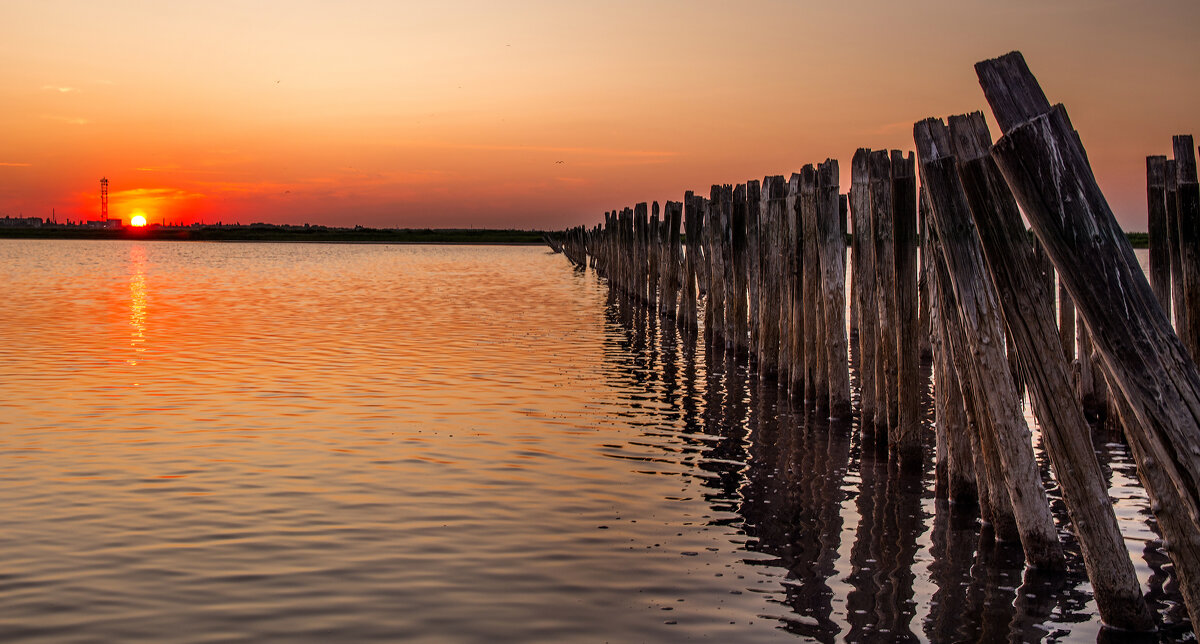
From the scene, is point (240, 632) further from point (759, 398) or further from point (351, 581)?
point (759, 398)

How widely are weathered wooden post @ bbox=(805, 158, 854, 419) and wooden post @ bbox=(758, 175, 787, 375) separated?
51.4 inches

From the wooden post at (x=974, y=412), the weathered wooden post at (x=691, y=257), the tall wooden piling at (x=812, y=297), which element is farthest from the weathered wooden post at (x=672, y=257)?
the wooden post at (x=974, y=412)

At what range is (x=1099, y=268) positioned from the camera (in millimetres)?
3480

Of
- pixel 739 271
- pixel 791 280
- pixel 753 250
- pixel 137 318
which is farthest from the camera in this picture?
pixel 137 318

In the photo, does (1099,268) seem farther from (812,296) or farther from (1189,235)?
(812,296)

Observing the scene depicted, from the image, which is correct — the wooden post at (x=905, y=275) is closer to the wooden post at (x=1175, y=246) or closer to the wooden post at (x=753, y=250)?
the wooden post at (x=1175, y=246)

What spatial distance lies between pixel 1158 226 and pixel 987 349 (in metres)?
3.64

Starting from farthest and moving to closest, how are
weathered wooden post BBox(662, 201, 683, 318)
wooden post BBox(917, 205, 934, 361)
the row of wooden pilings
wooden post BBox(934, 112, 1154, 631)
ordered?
weathered wooden post BBox(662, 201, 683, 318) < wooden post BBox(917, 205, 934, 361) < wooden post BBox(934, 112, 1154, 631) < the row of wooden pilings

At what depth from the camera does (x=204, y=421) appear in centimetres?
952

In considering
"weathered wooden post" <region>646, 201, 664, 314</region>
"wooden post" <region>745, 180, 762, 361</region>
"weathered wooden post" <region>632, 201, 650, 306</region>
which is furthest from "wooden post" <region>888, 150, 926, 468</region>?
"weathered wooden post" <region>632, 201, 650, 306</region>

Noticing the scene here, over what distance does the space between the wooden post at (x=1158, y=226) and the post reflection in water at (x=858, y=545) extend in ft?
4.73

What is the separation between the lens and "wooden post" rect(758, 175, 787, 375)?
37.5 feet

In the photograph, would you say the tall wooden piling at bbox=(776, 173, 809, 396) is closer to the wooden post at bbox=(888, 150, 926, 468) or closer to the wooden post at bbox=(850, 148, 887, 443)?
the wooden post at bbox=(850, 148, 887, 443)

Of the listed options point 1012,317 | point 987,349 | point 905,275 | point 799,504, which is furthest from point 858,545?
point 905,275
